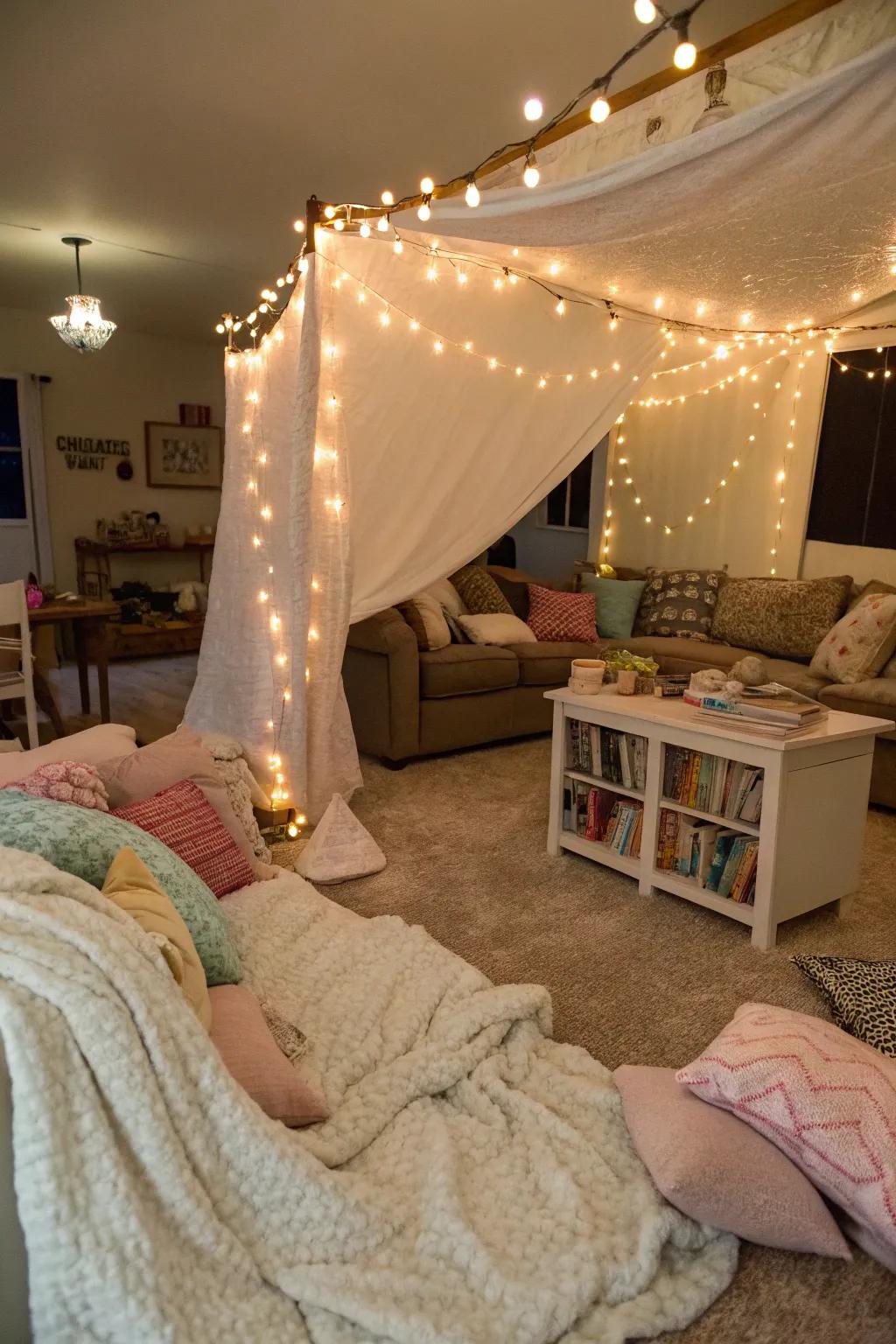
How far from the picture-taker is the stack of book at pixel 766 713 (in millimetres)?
2566

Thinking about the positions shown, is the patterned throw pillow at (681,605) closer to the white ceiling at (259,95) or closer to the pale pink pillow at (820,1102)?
the white ceiling at (259,95)

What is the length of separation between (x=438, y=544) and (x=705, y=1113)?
2.60 metres

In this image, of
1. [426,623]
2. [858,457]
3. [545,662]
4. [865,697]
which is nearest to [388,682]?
[426,623]

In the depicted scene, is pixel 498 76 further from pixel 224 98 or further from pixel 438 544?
pixel 438 544

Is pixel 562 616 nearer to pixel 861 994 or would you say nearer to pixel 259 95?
pixel 259 95

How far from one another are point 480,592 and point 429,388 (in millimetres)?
1760

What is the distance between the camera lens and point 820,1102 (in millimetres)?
1511

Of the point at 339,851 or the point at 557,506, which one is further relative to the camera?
the point at 557,506

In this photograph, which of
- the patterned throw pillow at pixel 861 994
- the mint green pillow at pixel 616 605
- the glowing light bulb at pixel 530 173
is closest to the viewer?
the patterned throw pillow at pixel 861 994

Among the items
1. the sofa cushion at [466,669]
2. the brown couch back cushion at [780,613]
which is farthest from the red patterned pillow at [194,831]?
the brown couch back cushion at [780,613]

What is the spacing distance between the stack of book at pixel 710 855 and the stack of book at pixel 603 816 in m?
0.12

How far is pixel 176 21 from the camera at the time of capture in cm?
265

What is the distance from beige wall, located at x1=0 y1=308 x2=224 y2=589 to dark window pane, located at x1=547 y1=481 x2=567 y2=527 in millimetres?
3121

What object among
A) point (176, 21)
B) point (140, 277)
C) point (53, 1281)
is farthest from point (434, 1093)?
point (140, 277)
